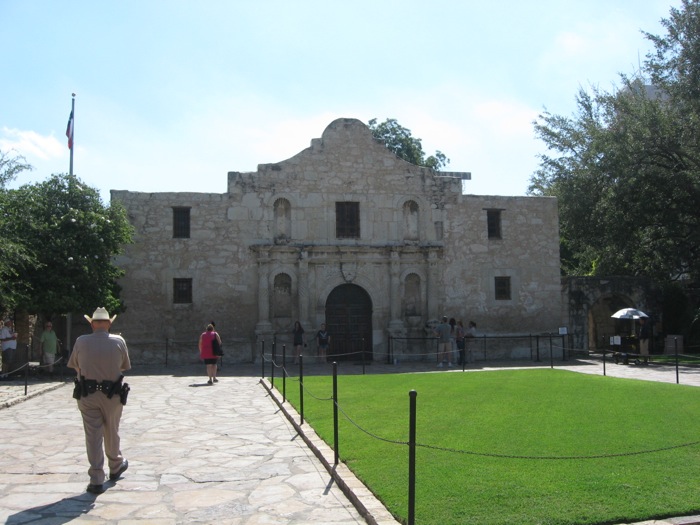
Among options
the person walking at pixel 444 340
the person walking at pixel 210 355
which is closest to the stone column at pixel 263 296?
the person walking at pixel 210 355

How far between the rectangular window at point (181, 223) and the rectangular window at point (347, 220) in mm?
5195

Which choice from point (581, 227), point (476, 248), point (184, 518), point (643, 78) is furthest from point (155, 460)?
point (643, 78)

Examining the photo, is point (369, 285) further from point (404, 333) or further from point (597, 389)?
point (597, 389)

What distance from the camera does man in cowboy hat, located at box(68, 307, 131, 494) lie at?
24.3 feet

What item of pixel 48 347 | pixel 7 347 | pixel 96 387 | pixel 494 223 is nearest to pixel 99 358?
pixel 96 387

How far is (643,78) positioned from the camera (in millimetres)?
28266

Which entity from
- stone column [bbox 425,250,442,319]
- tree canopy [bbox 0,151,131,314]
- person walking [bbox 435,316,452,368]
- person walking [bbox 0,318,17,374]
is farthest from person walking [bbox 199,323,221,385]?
stone column [bbox 425,250,442,319]

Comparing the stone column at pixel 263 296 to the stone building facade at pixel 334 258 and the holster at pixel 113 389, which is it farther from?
the holster at pixel 113 389

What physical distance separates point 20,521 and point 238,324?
57.6ft

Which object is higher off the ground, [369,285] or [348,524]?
[369,285]

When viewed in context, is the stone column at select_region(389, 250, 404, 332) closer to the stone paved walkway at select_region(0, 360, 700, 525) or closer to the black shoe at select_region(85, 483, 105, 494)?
the stone paved walkway at select_region(0, 360, 700, 525)

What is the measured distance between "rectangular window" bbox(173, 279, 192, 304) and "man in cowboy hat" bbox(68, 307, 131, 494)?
1595cm

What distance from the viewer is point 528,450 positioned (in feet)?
25.7

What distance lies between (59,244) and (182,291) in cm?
537
